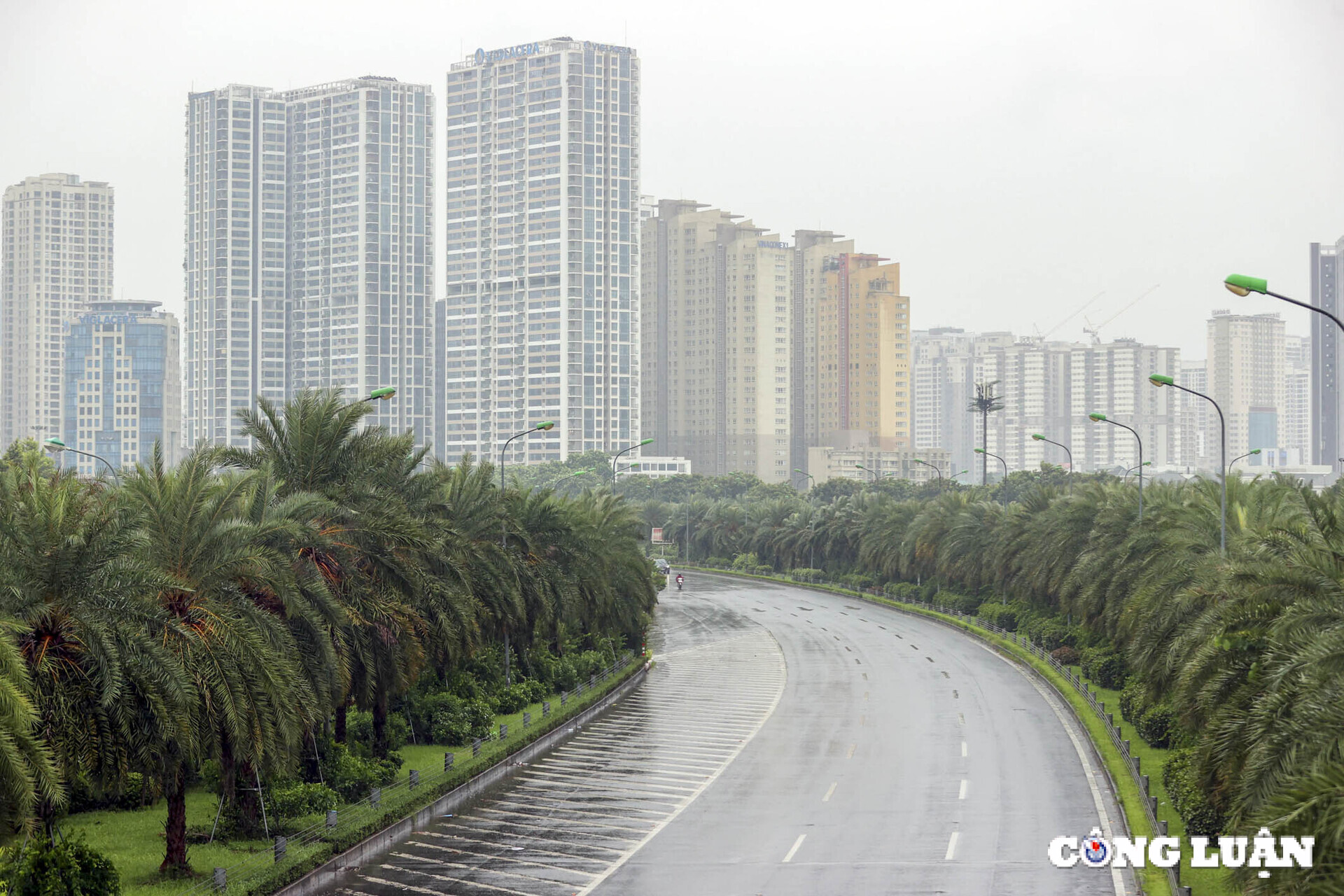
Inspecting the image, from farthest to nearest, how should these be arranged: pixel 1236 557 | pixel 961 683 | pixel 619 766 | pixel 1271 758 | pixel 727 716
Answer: pixel 961 683, pixel 727 716, pixel 619 766, pixel 1236 557, pixel 1271 758

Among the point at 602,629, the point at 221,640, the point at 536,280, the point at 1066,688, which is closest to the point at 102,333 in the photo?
the point at 536,280

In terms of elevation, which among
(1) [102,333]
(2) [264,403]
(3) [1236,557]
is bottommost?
(3) [1236,557]

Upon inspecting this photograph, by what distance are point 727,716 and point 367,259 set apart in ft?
492

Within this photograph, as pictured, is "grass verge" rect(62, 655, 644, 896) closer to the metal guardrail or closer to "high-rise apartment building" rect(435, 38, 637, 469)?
the metal guardrail

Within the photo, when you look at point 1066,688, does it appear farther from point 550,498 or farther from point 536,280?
point 536,280

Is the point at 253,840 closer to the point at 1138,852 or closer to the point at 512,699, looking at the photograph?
the point at 1138,852

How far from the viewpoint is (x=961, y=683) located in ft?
156

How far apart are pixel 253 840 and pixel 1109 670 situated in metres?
28.2

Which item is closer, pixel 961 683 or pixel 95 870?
pixel 95 870

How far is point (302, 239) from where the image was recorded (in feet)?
611

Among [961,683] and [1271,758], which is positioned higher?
[1271,758]

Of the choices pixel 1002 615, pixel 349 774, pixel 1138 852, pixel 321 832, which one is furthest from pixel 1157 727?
pixel 1002 615

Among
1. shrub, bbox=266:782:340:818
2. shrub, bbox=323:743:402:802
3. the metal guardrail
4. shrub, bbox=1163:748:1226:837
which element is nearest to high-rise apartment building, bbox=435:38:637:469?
the metal guardrail

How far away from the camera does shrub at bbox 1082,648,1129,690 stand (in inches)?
1716
